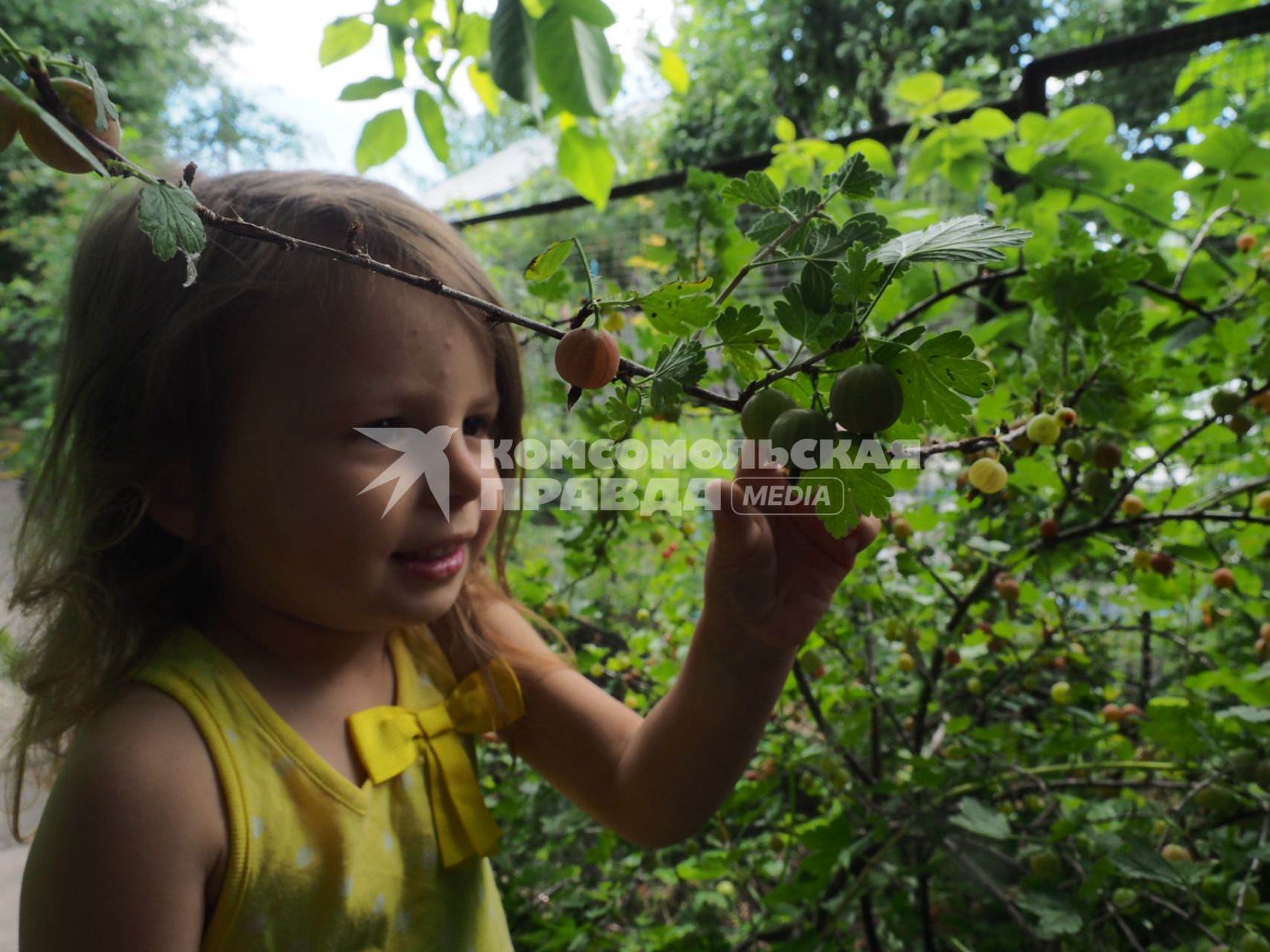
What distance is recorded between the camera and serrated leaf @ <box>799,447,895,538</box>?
35cm

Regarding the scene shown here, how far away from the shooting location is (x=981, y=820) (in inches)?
32.7

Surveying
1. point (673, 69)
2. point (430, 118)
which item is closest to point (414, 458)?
point (430, 118)

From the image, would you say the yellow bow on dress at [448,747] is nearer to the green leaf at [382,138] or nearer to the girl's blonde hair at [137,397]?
the girl's blonde hair at [137,397]

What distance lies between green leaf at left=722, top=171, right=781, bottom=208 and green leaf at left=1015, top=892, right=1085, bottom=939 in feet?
2.46

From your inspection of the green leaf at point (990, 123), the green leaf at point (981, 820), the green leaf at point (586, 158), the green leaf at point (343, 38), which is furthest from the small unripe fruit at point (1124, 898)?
the green leaf at point (343, 38)

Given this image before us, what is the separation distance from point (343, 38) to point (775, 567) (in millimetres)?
983

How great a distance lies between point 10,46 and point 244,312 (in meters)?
0.35

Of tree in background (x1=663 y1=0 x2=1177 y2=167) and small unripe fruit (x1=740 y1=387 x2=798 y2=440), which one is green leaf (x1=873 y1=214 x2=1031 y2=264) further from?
tree in background (x1=663 y1=0 x2=1177 y2=167)

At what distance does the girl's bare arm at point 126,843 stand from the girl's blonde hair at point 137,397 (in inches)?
2.9

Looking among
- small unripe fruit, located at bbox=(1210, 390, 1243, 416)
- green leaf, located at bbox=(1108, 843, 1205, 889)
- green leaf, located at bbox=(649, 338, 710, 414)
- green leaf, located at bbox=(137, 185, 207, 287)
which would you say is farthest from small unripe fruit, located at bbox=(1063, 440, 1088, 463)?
green leaf, located at bbox=(137, 185, 207, 287)

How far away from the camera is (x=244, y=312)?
23.9 inches

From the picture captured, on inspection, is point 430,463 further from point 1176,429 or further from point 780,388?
point 1176,429

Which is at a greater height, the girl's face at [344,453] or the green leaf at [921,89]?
the green leaf at [921,89]

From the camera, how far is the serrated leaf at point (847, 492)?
350mm
